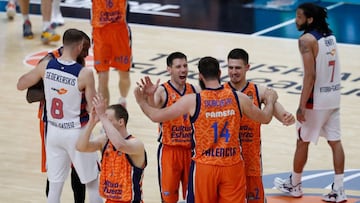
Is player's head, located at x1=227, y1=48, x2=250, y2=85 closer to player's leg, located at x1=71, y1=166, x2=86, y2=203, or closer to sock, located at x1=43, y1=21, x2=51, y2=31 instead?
player's leg, located at x1=71, y1=166, x2=86, y2=203

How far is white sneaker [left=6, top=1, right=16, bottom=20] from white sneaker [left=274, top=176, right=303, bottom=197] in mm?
9091

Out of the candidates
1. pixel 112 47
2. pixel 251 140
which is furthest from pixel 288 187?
pixel 112 47

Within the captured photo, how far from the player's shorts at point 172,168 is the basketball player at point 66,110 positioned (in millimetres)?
607

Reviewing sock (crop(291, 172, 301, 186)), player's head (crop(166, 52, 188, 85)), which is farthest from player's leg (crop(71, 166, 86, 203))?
sock (crop(291, 172, 301, 186))

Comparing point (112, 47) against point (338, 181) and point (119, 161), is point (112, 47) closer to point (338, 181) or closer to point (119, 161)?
point (338, 181)

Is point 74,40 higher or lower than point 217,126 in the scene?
higher

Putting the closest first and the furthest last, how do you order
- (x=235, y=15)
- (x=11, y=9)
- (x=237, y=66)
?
(x=237, y=66) → (x=11, y=9) → (x=235, y=15)

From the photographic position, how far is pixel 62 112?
7801mm

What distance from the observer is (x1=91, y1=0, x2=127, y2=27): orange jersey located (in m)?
11.6

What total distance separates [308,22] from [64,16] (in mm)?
9682

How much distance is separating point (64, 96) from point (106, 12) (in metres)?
4.01

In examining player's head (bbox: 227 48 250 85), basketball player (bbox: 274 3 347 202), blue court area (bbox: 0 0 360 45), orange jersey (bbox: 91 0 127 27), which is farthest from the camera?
blue court area (bbox: 0 0 360 45)

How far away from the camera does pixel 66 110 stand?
7.79 m

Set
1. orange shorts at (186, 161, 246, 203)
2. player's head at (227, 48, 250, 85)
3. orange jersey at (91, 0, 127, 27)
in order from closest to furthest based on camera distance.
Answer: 1. orange shorts at (186, 161, 246, 203)
2. player's head at (227, 48, 250, 85)
3. orange jersey at (91, 0, 127, 27)
